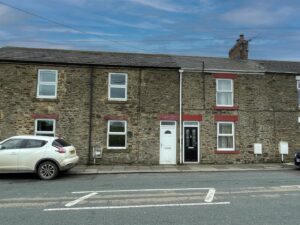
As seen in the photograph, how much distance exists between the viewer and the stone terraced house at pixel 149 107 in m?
18.0

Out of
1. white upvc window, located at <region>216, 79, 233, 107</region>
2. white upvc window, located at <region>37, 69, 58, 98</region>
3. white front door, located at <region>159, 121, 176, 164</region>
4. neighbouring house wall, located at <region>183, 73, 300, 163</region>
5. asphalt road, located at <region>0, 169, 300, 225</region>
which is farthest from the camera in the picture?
white upvc window, located at <region>216, 79, 233, 107</region>

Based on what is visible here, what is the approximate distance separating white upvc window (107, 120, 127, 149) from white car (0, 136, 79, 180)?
4931mm

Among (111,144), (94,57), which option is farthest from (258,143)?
(94,57)

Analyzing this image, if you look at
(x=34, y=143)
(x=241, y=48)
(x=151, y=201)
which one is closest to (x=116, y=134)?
(x=34, y=143)

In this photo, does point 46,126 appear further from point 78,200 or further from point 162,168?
point 78,200

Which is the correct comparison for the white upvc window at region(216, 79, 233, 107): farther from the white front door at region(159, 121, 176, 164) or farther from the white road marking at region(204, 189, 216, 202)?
the white road marking at region(204, 189, 216, 202)

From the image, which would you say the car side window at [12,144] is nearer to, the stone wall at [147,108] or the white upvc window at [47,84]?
the stone wall at [147,108]

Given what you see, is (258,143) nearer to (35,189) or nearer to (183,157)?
(183,157)

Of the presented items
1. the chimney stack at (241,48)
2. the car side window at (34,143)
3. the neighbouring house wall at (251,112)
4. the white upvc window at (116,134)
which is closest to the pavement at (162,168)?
the neighbouring house wall at (251,112)

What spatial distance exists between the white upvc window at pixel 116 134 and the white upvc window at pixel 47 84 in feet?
11.9

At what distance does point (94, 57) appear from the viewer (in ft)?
64.8

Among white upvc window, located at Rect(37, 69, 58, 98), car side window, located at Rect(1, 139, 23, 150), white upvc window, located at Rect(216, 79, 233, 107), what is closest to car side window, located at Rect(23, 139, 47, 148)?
car side window, located at Rect(1, 139, 23, 150)

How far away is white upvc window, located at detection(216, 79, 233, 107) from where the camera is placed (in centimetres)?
1938

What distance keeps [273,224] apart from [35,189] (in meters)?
7.54
